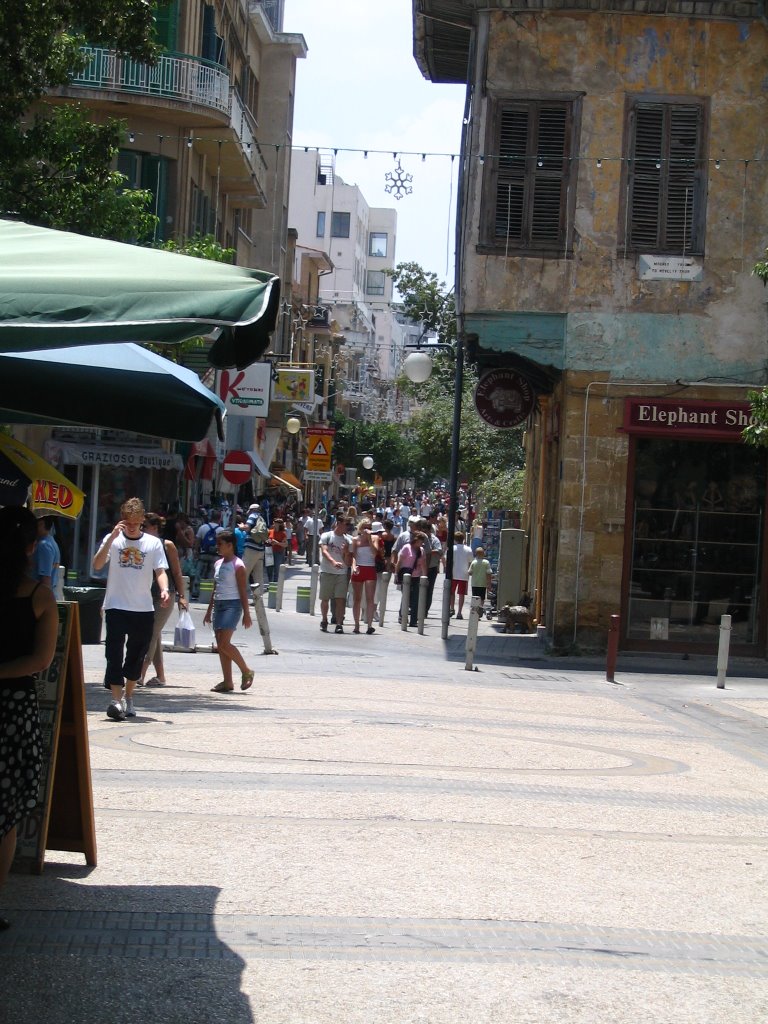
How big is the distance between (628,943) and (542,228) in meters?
17.6

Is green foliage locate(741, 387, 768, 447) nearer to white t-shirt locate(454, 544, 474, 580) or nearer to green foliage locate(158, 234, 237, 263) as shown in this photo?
green foliage locate(158, 234, 237, 263)

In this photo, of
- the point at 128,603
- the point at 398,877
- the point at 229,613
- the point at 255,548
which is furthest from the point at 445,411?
the point at 398,877

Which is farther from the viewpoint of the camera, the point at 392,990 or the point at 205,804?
the point at 205,804

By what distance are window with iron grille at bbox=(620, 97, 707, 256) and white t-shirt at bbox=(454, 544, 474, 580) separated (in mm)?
8856

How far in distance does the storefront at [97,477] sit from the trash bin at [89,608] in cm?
1054

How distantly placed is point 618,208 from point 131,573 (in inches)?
509

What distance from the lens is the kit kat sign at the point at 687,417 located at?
22.4 m

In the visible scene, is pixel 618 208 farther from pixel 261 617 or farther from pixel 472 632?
pixel 261 617

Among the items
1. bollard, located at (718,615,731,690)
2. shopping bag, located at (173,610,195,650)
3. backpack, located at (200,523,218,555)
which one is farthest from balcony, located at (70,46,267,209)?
bollard, located at (718,615,731,690)

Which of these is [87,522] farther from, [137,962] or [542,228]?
[137,962]

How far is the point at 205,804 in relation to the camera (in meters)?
8.85

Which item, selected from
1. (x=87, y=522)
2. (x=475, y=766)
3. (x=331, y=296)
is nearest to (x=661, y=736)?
(x=475, y=766)

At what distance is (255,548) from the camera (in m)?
27.5

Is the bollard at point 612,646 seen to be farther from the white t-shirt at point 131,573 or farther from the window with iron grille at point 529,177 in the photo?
the white t-shirt at point 131,573
